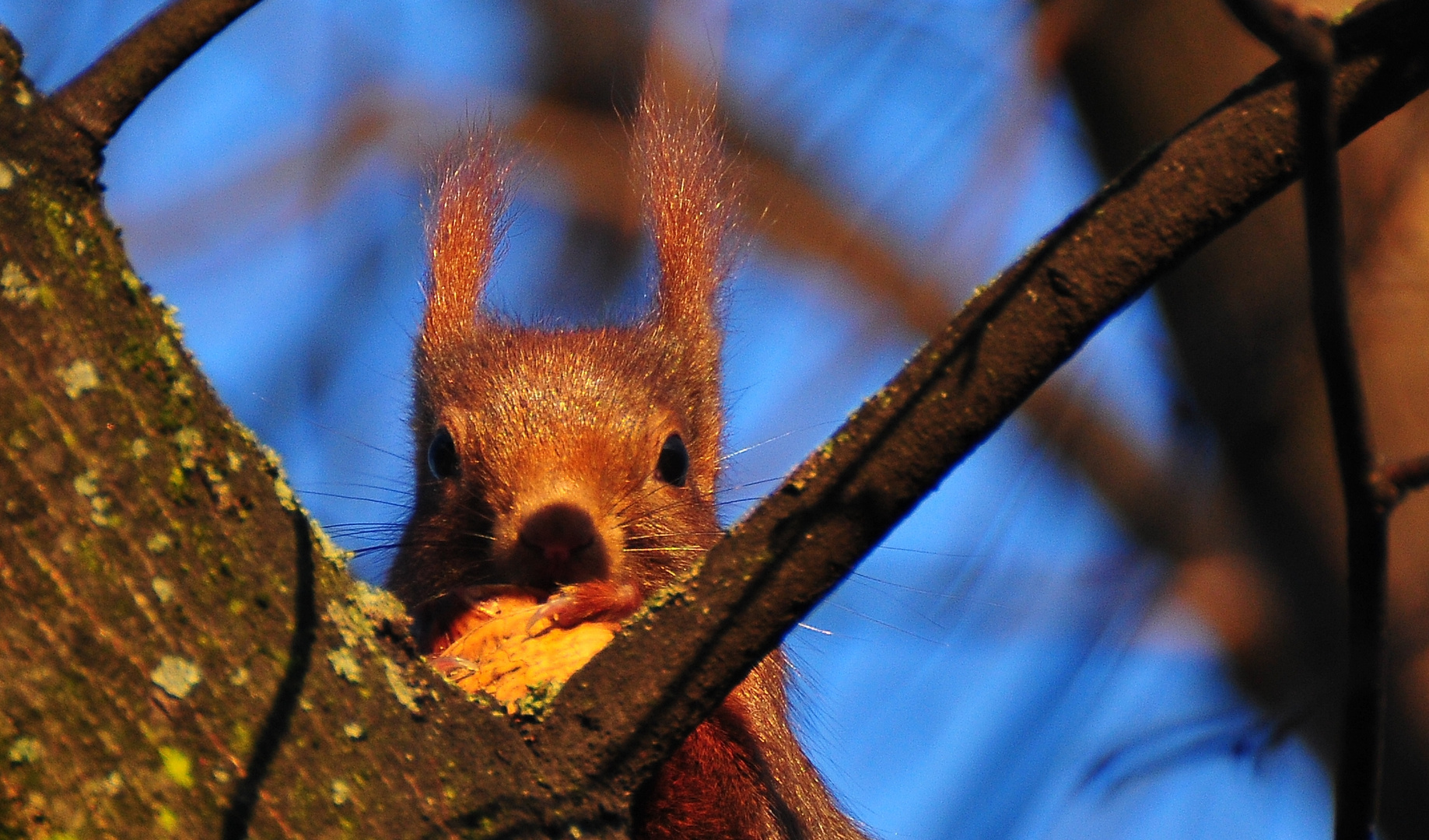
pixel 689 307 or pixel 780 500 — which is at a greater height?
pixel 689 307

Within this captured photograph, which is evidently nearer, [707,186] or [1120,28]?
[1120,28]

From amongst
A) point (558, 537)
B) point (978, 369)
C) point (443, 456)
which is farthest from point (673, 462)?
point (978, 369)

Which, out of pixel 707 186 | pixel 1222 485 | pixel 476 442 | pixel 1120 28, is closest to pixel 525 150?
pixel 707 186

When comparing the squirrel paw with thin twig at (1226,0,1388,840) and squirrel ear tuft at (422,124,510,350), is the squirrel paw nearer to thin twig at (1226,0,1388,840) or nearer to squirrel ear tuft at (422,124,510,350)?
thin twig at (1226,0,1388,840)

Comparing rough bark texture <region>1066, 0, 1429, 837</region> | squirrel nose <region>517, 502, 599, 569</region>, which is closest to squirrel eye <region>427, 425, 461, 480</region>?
squirrel nose <region>517, 502, 599, 569</region>

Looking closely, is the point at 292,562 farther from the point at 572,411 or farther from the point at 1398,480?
the point at 572,411

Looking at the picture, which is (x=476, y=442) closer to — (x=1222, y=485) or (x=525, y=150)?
(x=525, y=150)

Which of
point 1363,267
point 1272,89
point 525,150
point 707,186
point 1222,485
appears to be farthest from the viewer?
point 525,150
